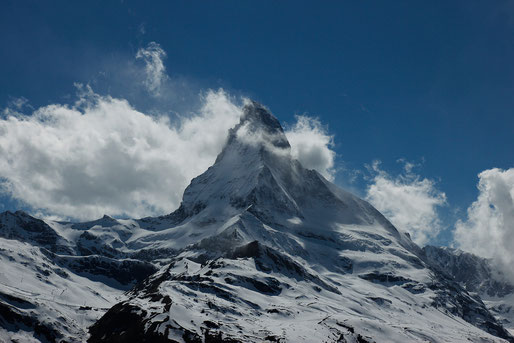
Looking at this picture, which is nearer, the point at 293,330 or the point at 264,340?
the point at 264,340

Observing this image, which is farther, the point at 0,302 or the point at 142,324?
the point at 0,302

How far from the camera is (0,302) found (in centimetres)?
19812

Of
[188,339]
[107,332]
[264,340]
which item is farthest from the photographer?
[107,332]

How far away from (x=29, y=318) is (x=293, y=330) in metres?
101

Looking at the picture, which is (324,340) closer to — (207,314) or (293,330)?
(293,330)

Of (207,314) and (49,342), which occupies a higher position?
(207,314)

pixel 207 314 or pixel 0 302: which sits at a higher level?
pixel 207 314

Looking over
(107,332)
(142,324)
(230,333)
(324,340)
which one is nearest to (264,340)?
(230,333)

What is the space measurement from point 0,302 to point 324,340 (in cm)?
12321

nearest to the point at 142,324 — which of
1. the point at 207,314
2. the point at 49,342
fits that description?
the point at 207,314

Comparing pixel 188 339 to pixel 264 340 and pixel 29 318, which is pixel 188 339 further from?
pixel 29 318

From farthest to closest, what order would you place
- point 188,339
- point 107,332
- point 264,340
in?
point 107,332, point 264,340, point 188,339

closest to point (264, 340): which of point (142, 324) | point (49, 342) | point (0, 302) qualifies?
point (142, 324)

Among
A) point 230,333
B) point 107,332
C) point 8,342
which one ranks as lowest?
point 8,342
